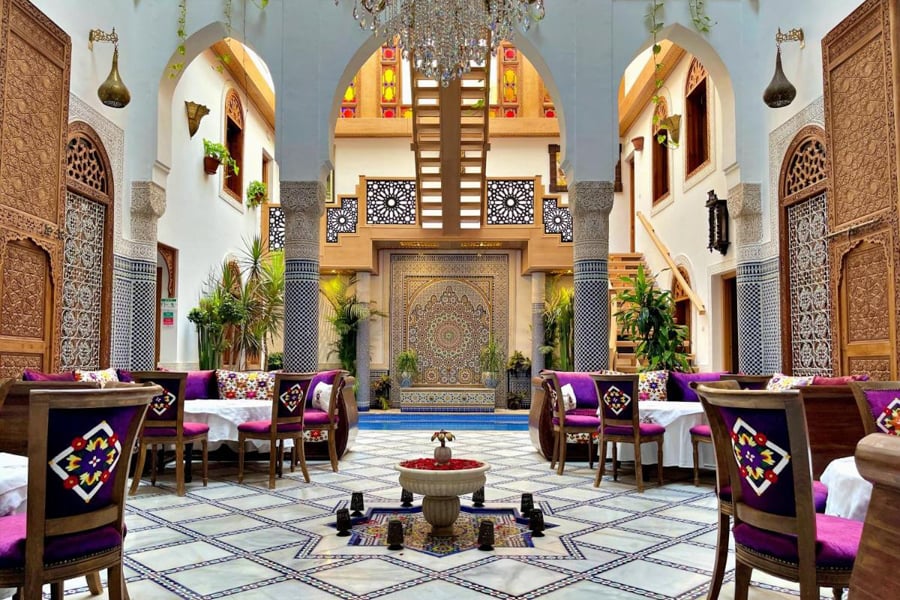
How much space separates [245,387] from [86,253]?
6.64ft

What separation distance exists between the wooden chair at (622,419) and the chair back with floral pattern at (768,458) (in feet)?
11.1

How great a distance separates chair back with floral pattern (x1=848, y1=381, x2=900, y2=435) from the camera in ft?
11.5

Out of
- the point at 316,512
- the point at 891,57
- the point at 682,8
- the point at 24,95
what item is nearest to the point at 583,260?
the point at 682,8

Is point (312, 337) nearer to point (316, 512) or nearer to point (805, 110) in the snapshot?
point (316, 512)

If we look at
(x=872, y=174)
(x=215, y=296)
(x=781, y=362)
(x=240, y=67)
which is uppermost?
(x=240, y=67)

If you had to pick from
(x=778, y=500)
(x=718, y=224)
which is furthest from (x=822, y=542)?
(x=718, y=224)

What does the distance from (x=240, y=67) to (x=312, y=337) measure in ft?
20.3

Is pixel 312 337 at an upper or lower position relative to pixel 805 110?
lower

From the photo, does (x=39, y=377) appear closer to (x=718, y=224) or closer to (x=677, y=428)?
(x=677, y=428)

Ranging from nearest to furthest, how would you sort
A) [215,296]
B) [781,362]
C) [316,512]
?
[316,512]
[781,362]
[215,296]

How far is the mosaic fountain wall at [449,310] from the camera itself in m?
14.0

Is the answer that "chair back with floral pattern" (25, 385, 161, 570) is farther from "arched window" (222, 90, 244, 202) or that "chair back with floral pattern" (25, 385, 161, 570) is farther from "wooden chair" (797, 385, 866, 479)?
"arched window" (222, 90, 244, 202)

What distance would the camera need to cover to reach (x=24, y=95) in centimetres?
576

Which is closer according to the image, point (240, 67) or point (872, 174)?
point (872, 174)
